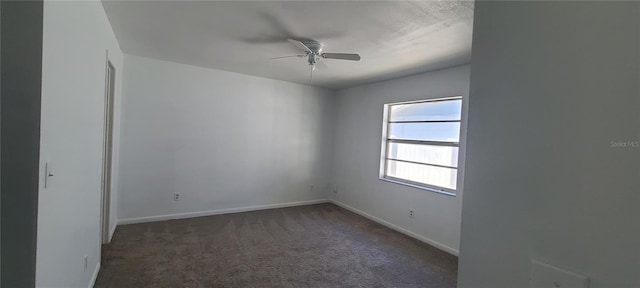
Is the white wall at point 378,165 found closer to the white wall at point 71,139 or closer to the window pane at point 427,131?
the window pane at point 427,131

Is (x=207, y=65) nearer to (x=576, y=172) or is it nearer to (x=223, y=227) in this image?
(x=223, y=227)

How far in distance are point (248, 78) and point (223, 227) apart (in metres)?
2.48

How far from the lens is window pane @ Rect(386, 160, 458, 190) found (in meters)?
3.67

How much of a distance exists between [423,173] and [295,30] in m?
2.79

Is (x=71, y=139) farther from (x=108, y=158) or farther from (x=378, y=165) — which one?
(x=378, y=165)

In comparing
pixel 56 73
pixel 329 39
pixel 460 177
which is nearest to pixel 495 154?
pixel 56 73

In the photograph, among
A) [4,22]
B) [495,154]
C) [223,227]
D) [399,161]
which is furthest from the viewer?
[399,161]

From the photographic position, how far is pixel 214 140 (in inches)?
174

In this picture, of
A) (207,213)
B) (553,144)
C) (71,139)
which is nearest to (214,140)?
(207,213)

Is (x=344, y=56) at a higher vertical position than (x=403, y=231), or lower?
higher

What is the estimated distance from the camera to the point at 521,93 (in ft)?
1.87

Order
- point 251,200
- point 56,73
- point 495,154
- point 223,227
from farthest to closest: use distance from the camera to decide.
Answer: point 251,200 < point 223,227 < point 56,73 < point 495,154

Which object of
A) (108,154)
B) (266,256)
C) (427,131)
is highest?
(427,131)

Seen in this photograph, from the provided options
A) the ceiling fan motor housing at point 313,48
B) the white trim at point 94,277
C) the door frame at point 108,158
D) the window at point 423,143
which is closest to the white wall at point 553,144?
the ceiling fan motor housing at point 313,48
